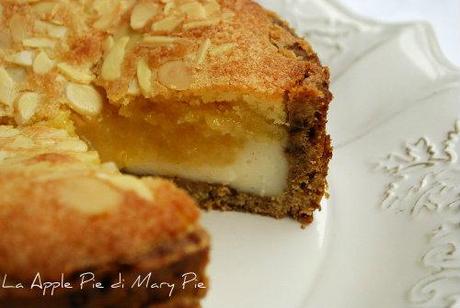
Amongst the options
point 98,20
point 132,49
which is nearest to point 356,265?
point 132,49

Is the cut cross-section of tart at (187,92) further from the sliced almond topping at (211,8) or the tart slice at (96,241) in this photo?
the tart slice at (96,241)

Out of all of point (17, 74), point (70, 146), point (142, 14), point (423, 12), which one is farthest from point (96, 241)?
point (423, 12)

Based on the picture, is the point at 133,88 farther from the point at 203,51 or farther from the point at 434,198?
the point at 434,198

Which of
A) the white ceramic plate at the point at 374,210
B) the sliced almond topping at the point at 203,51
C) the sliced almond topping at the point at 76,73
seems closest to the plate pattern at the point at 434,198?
the white ceramic plate at the point at 374,210

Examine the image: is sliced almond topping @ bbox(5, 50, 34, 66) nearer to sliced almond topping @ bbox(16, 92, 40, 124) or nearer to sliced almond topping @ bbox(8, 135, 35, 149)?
sliced almond topping @ bbox(16, 92, 40, 124)

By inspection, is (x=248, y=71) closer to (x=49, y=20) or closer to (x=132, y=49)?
(x=132, y=49)

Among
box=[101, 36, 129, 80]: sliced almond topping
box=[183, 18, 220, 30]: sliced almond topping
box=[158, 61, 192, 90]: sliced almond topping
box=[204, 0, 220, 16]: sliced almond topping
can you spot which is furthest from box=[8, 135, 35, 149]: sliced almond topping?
box=[204, 0, 220, 16]: sliced almond topping

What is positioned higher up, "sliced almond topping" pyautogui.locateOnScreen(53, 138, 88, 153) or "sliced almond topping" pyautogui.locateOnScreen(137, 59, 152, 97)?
"sliced almond topping" pyautogui.locateOnScreen(137, 59, 152, 97)
